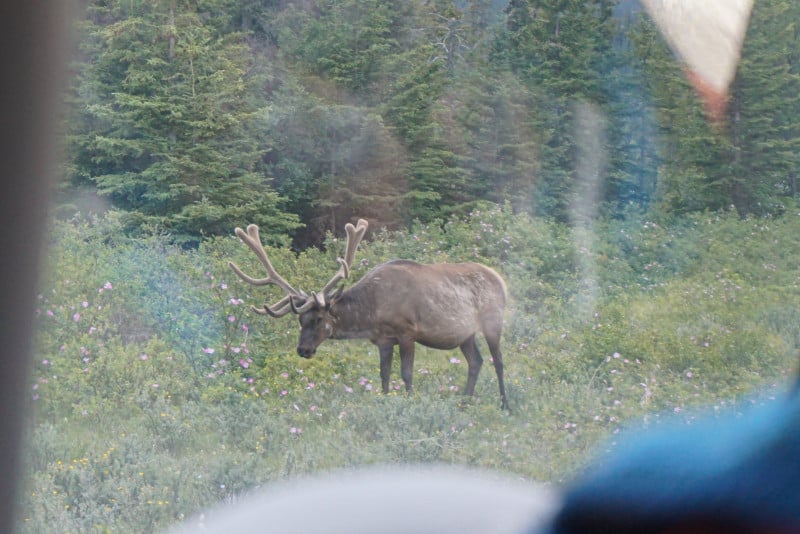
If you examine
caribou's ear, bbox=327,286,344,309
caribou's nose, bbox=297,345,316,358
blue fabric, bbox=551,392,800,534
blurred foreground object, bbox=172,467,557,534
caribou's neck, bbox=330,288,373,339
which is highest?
blue fabric, bbox=551,392,800,534

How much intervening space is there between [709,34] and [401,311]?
368 inches

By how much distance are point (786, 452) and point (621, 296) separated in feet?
27.6

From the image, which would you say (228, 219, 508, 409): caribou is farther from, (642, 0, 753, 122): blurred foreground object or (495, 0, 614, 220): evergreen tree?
(642, 0, 753, 122): blurred foreground object

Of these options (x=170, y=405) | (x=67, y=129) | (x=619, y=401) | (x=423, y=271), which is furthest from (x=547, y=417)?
(x=67, y=129)

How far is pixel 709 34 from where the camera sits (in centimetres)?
1384

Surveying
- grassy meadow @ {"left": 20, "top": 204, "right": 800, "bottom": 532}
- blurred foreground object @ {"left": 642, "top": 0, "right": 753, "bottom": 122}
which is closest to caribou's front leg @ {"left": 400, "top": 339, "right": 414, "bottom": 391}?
grassy meadow @ {"left": 20, "top": 204, "right": 800, "bottom": 532}

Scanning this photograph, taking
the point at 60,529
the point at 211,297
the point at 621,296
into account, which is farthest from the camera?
the point at 621,296

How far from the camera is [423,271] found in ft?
Result: 22.6

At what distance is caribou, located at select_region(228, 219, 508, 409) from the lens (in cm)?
653

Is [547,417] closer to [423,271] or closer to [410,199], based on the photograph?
[423,271]

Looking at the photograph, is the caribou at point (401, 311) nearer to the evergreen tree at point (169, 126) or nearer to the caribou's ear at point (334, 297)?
the caribou's ear at point (334, 297)

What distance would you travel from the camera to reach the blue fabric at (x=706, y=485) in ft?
4.61

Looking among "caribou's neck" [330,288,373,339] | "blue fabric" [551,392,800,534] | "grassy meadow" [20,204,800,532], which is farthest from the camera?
"caribou's neck" [330,288,373,339]

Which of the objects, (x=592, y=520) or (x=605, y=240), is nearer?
(x=592, y=520)
